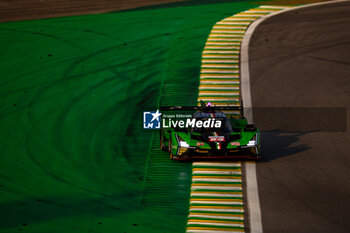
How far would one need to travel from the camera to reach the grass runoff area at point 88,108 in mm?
13023

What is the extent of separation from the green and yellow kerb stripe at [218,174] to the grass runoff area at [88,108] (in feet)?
1.62

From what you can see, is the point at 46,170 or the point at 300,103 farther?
the point at 300,103

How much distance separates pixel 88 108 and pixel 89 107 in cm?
10

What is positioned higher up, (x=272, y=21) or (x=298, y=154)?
(x=272, y=21)

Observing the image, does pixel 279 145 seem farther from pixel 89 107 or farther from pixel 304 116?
pixel 89 107

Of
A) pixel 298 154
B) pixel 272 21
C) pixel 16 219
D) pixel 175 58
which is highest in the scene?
pixel 272 21

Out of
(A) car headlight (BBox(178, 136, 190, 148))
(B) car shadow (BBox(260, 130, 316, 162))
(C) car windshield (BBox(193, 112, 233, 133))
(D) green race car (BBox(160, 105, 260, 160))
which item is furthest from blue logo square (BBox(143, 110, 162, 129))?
(B) car shadow (BBox(260, 130, 316, 162))

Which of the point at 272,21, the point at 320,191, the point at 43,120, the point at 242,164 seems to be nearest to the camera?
the point at 320,191

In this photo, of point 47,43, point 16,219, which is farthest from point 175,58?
point 16,219

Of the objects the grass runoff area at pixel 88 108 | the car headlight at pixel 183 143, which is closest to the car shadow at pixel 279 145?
the car headlight at pixel 183 143

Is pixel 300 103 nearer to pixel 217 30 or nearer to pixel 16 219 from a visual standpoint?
pixel 217 30

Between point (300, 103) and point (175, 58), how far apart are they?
6.41m

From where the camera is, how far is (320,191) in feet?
44.4

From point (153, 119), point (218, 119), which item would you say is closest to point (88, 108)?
point (153, 119)
